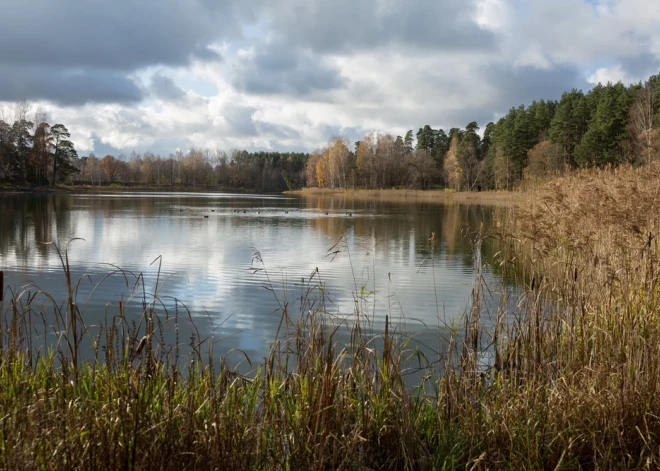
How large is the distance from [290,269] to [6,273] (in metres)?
6.12

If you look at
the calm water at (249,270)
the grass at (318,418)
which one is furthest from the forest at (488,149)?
the grass at (318,418)

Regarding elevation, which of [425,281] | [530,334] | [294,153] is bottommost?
[425,281]

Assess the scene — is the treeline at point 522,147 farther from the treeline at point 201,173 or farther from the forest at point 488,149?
the treeline at point 201,173

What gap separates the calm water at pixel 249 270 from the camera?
308 inches

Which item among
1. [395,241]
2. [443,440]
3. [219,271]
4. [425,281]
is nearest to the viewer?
[443,440]

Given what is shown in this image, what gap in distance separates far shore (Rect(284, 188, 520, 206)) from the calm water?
88.8 feet

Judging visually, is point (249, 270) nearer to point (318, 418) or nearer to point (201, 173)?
point (318, 418)

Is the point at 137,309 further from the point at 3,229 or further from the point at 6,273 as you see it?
the point at 3,229

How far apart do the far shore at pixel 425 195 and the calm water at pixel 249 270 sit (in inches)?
1066

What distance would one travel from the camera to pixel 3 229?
2000cm

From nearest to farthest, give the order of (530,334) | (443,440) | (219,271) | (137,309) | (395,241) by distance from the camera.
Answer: (443,440), (530,334), (137,309), (219,271), (395,241)

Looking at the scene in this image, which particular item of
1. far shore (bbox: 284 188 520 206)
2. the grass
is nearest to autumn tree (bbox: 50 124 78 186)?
far shore (bbox: 284 188 520 206)

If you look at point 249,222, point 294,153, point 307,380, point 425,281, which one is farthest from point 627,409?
point 294,153

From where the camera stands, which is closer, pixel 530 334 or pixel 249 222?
pixel 530 334
